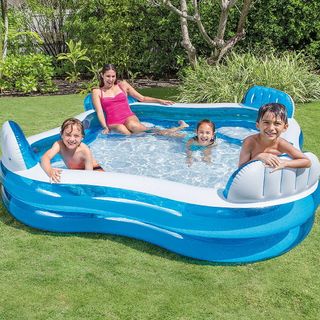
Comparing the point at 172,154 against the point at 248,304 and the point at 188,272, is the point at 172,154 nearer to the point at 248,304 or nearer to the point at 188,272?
the point at 188,272

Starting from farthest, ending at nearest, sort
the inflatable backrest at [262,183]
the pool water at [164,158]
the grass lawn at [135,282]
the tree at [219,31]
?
the tree at [219,31] → the pool water at [164,158] → the inflatable backrest at [262,183] → the grass lawn at [135,282]

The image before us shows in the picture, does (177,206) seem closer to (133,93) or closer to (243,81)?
(133,93)

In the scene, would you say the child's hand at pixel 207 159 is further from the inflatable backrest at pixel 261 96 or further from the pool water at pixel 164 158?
the inflatable backrest at pixel 261 96

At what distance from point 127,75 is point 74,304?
8862mm

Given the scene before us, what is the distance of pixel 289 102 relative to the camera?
6234 millimetres

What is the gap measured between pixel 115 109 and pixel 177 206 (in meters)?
3.36

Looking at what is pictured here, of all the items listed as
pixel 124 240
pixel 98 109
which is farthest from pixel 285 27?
pixel 124 240

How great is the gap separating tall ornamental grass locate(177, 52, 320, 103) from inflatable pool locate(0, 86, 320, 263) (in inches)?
180

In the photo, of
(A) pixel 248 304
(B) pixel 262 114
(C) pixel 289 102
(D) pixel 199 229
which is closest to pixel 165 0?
(C) pixel 289 102

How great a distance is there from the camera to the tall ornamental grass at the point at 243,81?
8188 millimetres

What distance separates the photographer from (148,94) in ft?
31.0

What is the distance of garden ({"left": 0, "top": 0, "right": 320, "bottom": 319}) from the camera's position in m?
3.02

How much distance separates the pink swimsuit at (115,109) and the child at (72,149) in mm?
2109

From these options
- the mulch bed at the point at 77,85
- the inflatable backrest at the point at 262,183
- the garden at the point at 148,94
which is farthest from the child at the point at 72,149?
the mulch bed at the point at 77,85
